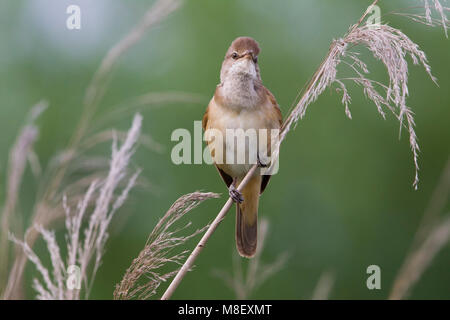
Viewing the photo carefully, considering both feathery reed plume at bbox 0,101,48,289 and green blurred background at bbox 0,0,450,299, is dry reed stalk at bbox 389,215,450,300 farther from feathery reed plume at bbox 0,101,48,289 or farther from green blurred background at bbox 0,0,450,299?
green blurred background at bbox 0,0,450,299

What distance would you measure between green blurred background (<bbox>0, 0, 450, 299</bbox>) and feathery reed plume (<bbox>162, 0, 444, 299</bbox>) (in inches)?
110

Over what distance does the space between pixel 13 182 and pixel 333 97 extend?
3.53 m

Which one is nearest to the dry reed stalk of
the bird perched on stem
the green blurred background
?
the bird perched on stem

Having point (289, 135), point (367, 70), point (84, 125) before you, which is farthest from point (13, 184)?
point (289, 135)

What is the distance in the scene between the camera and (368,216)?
5352 millimetres

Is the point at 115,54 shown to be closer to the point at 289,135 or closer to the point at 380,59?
the point at 380,59

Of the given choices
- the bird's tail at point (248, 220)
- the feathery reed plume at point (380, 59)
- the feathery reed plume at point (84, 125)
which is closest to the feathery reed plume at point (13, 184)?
the feathery reed plume at point (84, 125)

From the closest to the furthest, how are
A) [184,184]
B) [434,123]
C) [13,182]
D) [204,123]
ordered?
1. [13,182]
2. [204,123]
3. [184,184]
4. [434,123]

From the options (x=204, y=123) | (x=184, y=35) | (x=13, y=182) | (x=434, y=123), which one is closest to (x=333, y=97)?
(x=434, y=123)

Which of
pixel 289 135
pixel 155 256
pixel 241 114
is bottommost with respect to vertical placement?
pixel 155 256

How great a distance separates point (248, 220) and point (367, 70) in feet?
5.73

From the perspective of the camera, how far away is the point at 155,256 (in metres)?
1.68

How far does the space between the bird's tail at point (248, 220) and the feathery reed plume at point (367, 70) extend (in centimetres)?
142

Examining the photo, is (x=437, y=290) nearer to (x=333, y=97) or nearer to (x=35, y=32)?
(x=333, y=97)
